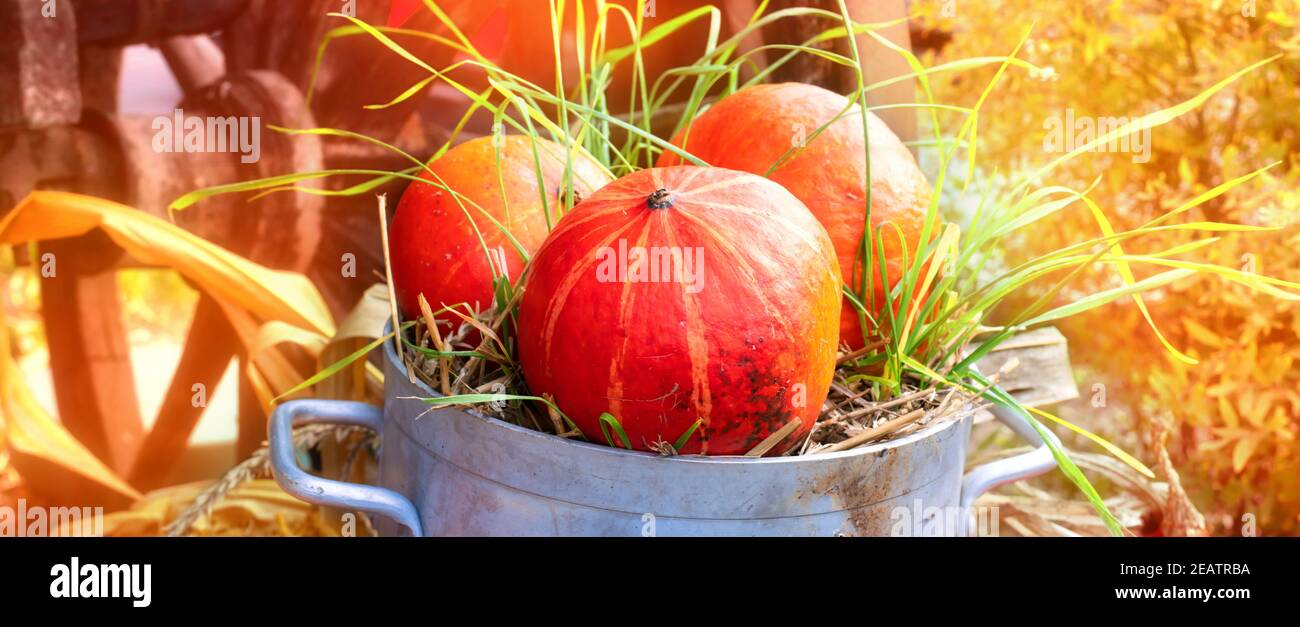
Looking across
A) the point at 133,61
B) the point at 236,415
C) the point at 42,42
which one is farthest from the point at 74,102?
the point at 236,415

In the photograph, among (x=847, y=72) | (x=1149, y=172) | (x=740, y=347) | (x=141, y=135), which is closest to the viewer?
(x=740, y=347)

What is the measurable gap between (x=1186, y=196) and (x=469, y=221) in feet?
3.21

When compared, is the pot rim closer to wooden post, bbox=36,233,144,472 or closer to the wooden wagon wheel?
the wooden wagon wheel

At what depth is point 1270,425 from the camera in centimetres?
122

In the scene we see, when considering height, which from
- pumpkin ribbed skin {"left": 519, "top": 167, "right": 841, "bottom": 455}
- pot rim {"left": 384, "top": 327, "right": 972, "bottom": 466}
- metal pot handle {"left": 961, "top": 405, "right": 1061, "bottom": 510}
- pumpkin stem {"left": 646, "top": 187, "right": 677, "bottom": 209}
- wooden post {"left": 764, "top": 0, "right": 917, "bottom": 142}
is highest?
wooden post {"left": 764, "top": 0, "right": 917, "bottom": 142}

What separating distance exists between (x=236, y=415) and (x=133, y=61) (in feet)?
1.58

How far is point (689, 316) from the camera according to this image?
0.59m

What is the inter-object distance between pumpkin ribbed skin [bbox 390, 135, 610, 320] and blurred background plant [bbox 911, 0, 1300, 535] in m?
0.63

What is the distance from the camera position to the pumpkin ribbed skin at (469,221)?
746mm

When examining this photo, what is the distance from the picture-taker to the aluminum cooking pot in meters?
0.59

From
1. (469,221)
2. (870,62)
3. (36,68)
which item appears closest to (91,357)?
(36,68)

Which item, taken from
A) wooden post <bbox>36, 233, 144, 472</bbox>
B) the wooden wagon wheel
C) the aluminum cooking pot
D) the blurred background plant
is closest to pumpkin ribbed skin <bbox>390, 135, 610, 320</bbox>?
the aluminum cooking pot

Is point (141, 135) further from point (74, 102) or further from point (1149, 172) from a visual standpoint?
point (1149, 172)

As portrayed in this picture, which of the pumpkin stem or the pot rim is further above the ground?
the pumpkin stem
